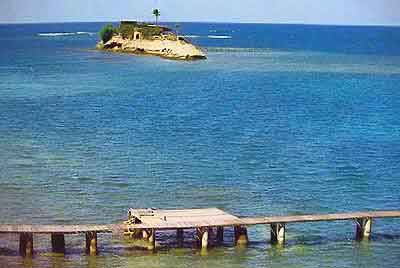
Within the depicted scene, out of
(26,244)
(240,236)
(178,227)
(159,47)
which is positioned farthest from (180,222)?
(159,47)

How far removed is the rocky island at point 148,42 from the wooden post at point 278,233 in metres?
108

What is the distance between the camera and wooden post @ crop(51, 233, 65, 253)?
30.9 m

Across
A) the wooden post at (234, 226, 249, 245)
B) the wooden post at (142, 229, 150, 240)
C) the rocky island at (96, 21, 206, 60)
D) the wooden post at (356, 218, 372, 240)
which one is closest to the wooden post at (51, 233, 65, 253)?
the wooden post at (142, 229, 150, 240)

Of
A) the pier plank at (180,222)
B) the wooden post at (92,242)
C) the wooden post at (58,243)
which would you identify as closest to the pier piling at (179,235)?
the pier plank at (180,222)

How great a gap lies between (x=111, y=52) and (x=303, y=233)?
131 m

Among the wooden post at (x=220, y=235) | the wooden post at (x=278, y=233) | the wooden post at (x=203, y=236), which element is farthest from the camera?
the wooden post at (x=278, y=233)

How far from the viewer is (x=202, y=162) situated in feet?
156

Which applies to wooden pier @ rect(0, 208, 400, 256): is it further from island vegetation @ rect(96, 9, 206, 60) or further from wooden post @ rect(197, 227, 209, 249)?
island vegetation @ rect(96, 9, 206, 60)

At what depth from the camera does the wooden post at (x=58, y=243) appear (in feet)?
102

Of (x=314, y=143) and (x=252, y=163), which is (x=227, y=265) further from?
(x=314, y=143)

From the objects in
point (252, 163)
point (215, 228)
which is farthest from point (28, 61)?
point (215, 228)

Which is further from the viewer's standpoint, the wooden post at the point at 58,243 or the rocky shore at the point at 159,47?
the rocky shore at the point at 159,47

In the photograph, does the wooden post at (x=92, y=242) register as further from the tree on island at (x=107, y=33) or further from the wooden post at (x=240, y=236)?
the tree on island at (x=107, y=33)

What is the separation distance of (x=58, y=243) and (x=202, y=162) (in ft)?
57.1
